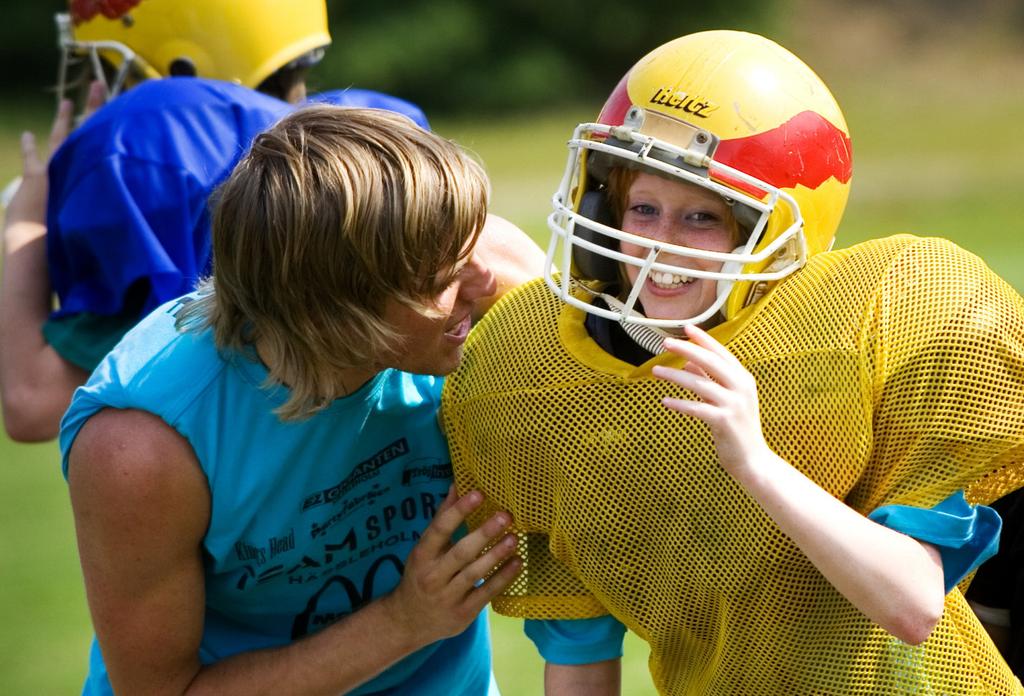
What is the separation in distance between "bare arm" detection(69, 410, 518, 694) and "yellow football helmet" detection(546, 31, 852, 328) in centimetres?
58

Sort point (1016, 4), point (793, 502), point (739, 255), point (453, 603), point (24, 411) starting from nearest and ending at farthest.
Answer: point (793, 502), point (739, 255), point (453, 603), point (24, 411), point (1016, 4)

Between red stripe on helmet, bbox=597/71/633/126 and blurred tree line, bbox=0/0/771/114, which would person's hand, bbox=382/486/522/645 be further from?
blurred tree line, bbox=0/0/771/114

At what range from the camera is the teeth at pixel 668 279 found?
2527mm

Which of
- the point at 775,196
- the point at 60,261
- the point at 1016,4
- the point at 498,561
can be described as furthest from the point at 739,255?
the point at 1016,4

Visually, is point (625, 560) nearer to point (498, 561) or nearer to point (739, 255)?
point (498, 561)

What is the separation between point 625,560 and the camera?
2.52 meters

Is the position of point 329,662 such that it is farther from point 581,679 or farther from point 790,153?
point 790,153

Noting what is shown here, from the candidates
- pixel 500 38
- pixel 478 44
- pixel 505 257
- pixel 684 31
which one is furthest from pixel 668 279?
pixel 684 31

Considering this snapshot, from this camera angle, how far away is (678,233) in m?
2.59

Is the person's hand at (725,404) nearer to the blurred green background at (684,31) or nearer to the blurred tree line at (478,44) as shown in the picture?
the blurred green background at (684,31)

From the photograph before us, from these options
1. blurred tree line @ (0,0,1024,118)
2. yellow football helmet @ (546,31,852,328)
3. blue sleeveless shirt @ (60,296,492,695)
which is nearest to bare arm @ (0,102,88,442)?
blue sleeveless shirt @ (60,296,492,695)

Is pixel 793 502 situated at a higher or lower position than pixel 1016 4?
higher

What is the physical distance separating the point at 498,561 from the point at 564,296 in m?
0.54

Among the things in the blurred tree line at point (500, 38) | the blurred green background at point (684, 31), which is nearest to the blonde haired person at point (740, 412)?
the blurred green background at point (684, 31)
